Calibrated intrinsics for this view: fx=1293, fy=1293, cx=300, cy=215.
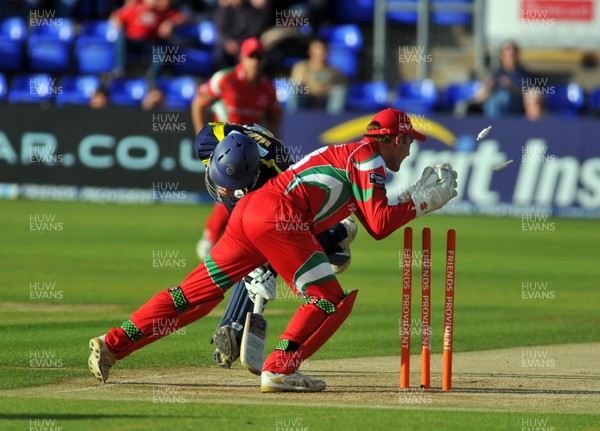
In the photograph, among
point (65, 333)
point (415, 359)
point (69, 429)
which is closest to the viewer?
point (69, 429)

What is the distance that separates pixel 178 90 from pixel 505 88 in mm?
7105

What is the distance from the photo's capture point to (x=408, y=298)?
9203mm

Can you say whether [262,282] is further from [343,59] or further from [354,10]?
[354,10]

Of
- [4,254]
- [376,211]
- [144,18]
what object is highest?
[144,18]

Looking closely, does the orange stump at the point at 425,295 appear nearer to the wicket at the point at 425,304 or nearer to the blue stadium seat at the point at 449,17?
the wicket at the point at 425,304

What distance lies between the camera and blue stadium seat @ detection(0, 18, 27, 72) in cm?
2908

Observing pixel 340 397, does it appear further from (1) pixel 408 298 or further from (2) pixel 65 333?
(2) pixel 65 333

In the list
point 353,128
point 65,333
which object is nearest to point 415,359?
point 65,333

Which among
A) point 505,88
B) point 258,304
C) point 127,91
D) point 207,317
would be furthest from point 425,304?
point 127,91

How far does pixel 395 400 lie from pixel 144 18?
20967 millimetres

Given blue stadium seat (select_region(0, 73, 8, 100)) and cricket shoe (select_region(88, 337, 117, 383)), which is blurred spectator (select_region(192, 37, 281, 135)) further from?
blue stadium seat (select_region(0, 73, 8, 100))

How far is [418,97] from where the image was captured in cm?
2641

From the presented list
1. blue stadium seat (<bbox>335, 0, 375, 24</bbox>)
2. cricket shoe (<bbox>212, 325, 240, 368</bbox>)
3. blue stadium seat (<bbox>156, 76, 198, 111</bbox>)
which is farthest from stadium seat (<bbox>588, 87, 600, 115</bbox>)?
cricket shoe (<bbox>212, 325, 240, 368</bbox>)

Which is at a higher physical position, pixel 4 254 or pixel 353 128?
pixel 353 128
